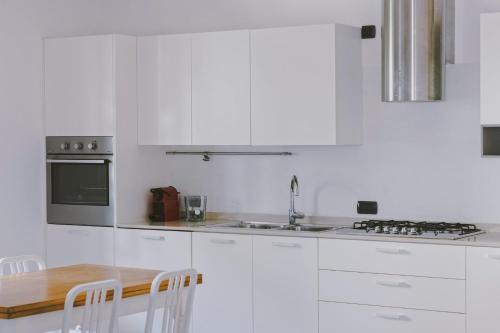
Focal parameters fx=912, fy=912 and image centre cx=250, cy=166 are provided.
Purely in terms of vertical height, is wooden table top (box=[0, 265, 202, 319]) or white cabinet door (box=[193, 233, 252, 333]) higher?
wooden table top (box=[0, 265, 202, 319])

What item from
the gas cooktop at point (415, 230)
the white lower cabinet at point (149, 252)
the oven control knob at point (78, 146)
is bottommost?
the white lower cabinet at point (149, 252)

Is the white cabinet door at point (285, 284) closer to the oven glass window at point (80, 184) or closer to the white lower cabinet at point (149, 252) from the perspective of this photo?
the white lower cabinet at point (149, 252)

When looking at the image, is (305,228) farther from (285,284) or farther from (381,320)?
(381,320)

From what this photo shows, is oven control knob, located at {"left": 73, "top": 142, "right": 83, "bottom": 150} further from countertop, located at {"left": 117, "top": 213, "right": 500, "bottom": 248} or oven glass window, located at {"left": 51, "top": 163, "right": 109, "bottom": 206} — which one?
countertop, located at {"left": 117, "top": 213, "right": 500, "bottom": 248}

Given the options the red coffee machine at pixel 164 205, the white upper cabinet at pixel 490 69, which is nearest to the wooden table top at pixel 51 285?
the red coffee machine at pixel 164 205

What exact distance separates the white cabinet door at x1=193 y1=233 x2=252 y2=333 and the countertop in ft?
0.24

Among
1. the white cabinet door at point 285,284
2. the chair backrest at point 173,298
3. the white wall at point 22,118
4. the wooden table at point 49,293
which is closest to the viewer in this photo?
the wooden table at point 49,293

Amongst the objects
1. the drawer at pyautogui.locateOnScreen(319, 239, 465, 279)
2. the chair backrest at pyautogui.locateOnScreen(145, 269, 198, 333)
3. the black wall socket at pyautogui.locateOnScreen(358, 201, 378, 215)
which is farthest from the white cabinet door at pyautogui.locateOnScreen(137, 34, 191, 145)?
the chair backrest at pyautogui.locateOnScreen(145, 269, 198, 333)

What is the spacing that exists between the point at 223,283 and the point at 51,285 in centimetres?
167

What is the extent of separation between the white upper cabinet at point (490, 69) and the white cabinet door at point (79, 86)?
239 centimetres

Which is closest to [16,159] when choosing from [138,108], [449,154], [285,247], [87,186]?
[87,186]

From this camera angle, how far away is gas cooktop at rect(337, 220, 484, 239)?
504 cm

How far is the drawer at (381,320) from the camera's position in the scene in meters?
4.87

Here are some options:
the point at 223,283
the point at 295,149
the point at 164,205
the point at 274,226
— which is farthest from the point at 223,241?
the point at 295,149
